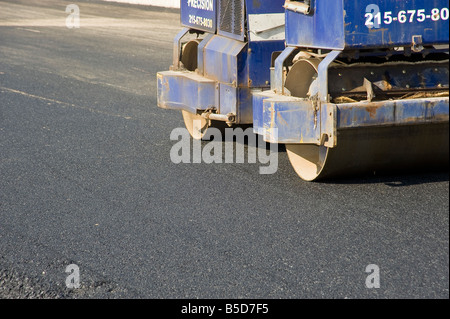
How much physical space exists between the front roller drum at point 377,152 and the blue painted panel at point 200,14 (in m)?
2.01

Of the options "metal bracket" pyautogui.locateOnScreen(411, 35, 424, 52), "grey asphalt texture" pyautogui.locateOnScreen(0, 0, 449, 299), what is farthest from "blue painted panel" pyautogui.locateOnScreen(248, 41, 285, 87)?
"metal bracket" pyautogui.locateOnScreen(411, 35, 424, 52)

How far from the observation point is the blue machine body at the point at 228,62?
6.87 m

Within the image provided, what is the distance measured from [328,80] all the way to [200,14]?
3.10m

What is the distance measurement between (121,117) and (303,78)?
367 centimetres

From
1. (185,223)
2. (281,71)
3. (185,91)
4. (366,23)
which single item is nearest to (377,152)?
(366,23)

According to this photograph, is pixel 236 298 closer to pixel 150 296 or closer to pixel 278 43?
pixel 150 296

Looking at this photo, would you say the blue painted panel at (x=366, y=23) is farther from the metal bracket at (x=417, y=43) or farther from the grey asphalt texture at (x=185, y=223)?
the grey asphalt texture at (x=185, y=223)

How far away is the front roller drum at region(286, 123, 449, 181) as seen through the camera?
272cm

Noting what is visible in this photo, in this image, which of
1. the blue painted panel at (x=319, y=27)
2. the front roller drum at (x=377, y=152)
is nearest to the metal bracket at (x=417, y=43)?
the front roller drum at (x=377, y=152)

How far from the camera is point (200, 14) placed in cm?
793

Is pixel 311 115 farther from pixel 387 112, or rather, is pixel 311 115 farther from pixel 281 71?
pixel 387 112

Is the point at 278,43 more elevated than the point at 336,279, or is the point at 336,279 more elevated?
the point at 278,43

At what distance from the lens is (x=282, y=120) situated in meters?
5.52
